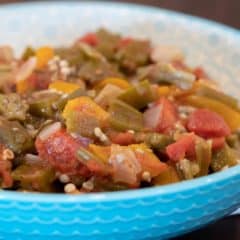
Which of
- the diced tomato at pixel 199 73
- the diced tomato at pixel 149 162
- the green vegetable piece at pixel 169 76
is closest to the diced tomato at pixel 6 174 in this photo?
the diced tomato at pixel 149 162

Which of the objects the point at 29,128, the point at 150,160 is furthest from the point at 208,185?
the point at 29,128

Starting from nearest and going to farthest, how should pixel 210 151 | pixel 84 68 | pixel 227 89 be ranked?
pixel 210 151, pixel 84 68, pixel 227 89

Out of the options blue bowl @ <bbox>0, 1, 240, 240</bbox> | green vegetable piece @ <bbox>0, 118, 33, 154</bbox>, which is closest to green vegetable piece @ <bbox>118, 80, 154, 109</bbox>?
green vegetable piece @ <bbox>0, 118, 33, 154</bbox>

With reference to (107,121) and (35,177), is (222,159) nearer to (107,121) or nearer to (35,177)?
(107,121)

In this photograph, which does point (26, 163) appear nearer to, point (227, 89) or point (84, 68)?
point (84, 68)

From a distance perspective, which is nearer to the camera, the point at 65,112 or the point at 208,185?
the point at 208,185

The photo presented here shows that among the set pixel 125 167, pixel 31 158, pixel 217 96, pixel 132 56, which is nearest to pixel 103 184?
pixel 125 167
